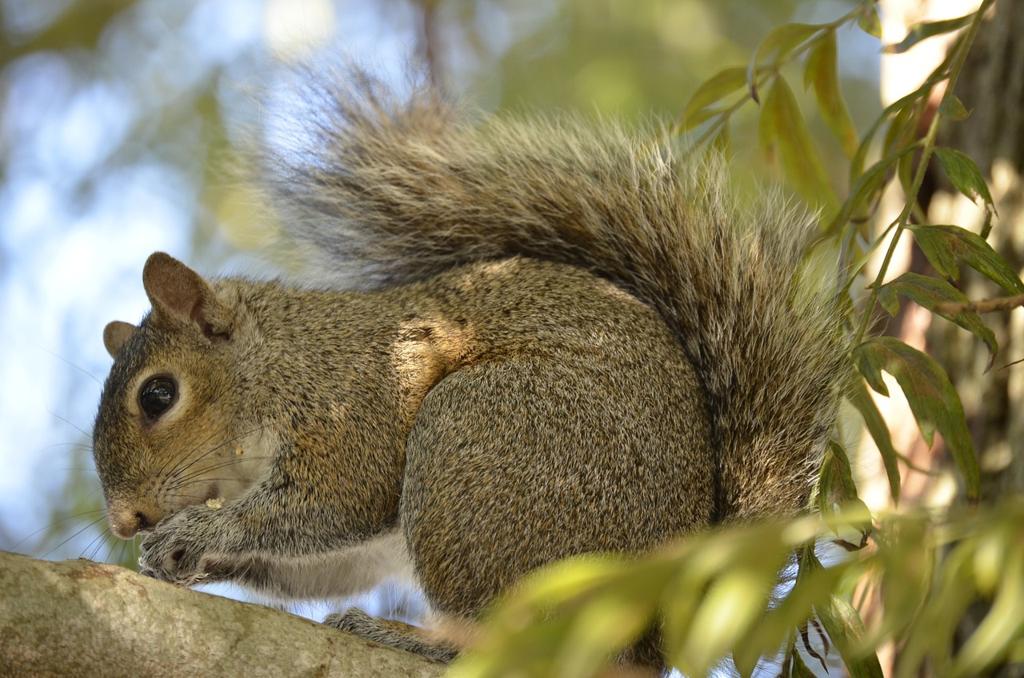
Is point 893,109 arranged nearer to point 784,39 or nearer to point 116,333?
point 784,39

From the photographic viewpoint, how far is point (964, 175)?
1755 mm

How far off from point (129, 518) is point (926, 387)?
162 centimetres

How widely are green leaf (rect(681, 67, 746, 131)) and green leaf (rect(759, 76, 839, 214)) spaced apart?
70mm

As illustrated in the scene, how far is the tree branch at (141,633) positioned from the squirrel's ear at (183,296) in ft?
3.50

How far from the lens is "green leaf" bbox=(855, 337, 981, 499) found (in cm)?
162

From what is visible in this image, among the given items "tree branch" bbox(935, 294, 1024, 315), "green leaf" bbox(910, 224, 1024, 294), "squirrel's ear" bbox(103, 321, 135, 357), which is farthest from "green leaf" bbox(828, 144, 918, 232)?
"squirrel's ear" bbox(103, 321, 135, 357)

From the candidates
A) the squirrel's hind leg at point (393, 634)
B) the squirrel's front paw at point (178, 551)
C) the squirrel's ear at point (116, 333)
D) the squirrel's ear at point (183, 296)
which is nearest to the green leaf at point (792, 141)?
the squirrel's hind leg at point (393, 634)

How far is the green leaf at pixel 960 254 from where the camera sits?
1.67 metres

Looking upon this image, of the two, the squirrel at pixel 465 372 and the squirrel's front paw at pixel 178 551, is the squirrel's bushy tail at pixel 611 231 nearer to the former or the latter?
the squirrel at pixel 465 372

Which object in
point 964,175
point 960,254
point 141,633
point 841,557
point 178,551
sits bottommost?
point 841,557

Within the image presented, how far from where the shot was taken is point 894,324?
270cm

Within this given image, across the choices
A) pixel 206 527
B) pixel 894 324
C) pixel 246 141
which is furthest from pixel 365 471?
pixel 894 324

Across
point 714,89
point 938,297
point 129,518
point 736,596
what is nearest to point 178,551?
point 129,518

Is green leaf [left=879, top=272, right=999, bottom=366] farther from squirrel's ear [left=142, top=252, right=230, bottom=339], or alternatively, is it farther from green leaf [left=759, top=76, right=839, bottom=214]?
squirrel's ear [left=142, top=252, right=230, bottom=339]
